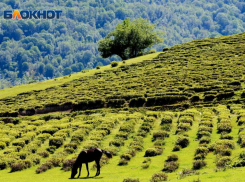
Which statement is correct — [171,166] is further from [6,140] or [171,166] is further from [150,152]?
[6,140]

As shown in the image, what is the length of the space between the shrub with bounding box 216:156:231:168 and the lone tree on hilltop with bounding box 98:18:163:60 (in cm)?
8386

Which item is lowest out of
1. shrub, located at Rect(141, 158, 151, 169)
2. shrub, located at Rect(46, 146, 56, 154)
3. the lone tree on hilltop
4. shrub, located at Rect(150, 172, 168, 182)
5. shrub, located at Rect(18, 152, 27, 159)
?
shrub, located at Rect(46, 146, 56, 154)

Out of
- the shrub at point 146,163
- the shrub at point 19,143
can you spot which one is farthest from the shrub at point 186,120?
the shrub at point 19,143

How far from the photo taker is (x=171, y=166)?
2262cm

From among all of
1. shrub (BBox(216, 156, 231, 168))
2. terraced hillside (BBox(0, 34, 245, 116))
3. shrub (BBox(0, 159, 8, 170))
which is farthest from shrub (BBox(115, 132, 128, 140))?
terraced hillside (BBox(0, 34, 245, 116))

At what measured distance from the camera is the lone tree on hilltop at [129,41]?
106581mm

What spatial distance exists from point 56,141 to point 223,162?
55.0 feet

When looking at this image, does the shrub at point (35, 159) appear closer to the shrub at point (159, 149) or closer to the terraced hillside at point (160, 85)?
the shrub at point (159, 149)

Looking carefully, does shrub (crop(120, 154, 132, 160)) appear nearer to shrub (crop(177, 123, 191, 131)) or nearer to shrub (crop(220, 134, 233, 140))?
shrub (crop(220, 134, 233, 140))

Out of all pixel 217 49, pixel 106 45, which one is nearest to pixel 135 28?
pixel 106 45

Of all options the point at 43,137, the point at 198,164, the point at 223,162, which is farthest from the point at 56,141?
the point at 223,162

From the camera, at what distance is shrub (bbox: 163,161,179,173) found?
22.4 m

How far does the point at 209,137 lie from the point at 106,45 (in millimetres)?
82155

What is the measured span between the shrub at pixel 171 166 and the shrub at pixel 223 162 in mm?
2586
